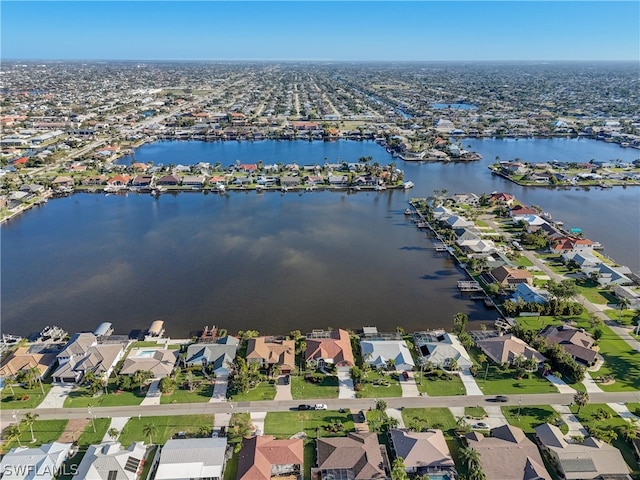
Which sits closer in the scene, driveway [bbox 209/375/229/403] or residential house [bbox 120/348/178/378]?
driveway [bbox 209/375/229/403]

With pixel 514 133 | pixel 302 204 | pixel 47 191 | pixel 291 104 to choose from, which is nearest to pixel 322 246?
pixel 302 204

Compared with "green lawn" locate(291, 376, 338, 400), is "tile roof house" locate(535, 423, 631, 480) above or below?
above

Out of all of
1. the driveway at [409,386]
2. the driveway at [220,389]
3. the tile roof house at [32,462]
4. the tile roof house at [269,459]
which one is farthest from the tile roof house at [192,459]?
the driveway at [409,386]

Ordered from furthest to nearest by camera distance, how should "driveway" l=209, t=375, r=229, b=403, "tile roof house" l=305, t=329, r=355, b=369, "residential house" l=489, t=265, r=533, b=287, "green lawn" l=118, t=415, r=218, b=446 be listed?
1. "residential house" l=489, t=265, r=533, b=287
2. "tile roof house" l=305, t=329, r=355, b=369
3. "driveway" l=209, t=375, r=229, b=403
4. "green lawn" l=118, t=415, r=218, b=446

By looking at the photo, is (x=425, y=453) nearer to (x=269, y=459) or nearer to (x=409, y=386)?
(x=409, y=386)

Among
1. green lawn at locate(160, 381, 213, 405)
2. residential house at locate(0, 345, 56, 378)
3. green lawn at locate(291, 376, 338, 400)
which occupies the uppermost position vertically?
residential house at locate(0, 345, 56, 378)

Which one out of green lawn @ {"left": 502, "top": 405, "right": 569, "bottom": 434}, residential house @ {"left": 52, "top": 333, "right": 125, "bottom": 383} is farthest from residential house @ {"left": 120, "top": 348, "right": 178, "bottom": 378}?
green lawn @ {"left": 502, "top": 405, "right": 569, "bottom": 434}

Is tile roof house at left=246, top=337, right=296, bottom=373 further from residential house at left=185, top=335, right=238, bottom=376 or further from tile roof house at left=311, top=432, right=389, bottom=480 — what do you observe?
tile roof house at left=311, top=432, right=389, bottom=480

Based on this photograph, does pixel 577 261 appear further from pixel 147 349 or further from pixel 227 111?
pixel 227 111
